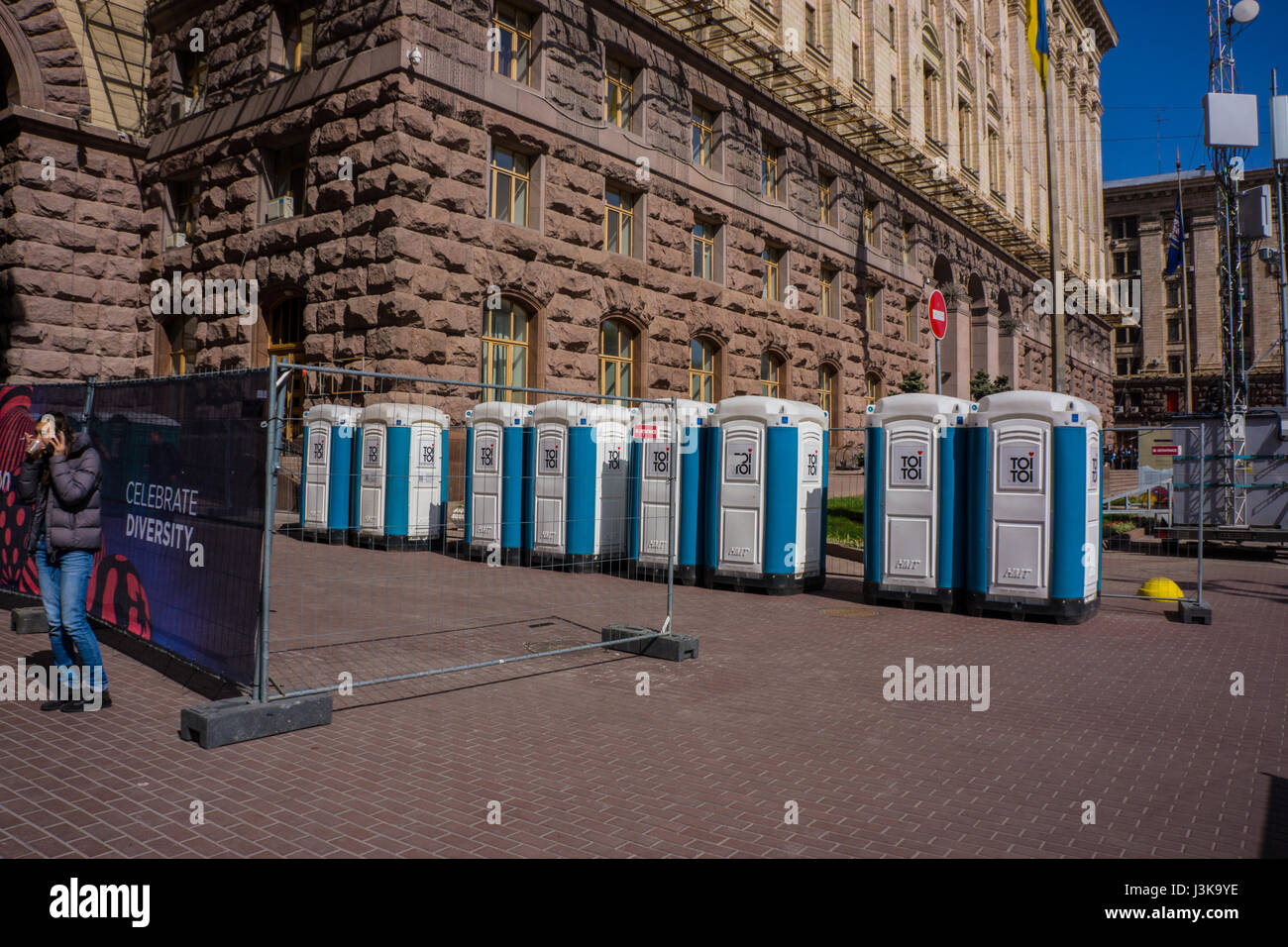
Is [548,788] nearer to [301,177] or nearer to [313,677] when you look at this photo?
[313,677]

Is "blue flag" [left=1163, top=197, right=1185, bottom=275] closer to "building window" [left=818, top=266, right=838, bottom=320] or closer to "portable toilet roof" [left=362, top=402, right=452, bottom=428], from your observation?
"building window" [left=818, top=266, right=838, bottom=320]

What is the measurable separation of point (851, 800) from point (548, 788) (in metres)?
1.60

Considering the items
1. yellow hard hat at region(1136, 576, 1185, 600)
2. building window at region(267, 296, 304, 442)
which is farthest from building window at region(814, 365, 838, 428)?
yellow hard hat at region(1136, 576, 1185, 600)

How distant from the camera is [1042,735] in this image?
19.9ft

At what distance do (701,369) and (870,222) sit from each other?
12.3 meters

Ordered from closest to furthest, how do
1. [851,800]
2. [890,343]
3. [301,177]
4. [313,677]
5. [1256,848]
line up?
[1256,848] → [851,800] → [313,677] → [301,177] → [890,343]

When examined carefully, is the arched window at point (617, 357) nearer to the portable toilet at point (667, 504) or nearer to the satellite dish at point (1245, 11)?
the portable toilet at point (667, 504)

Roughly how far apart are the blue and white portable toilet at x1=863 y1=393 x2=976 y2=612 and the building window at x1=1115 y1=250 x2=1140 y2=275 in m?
74.1

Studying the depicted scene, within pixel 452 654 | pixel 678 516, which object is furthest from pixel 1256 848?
pixel 678 516

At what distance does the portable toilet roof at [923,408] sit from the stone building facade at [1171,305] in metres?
63.0

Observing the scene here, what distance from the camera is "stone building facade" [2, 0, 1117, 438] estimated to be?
17.6 meters

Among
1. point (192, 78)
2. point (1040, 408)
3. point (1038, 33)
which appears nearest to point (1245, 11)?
point (1038, 33)

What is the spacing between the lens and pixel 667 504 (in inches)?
524

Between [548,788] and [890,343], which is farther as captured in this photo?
[890,343]
